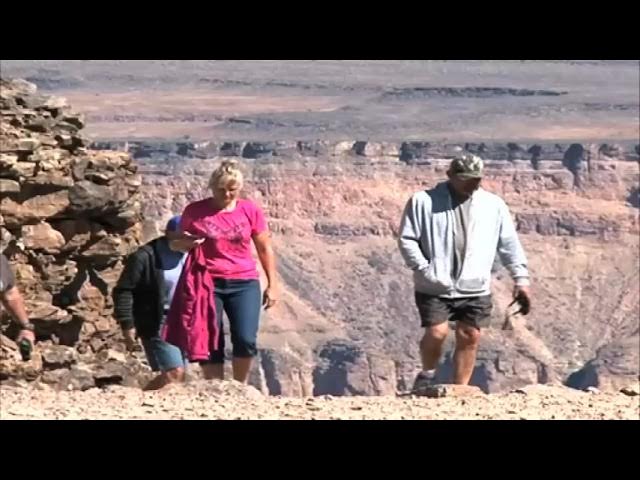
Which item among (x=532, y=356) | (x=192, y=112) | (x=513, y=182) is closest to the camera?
(x=532, y=356)

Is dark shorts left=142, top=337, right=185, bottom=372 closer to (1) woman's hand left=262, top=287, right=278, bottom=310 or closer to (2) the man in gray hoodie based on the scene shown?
(1) woman's hand left=262, top=287, right=278, bottom=310

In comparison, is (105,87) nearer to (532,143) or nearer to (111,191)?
(532,143)

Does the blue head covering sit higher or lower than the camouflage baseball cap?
Result: lower

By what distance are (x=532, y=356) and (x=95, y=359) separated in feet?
242

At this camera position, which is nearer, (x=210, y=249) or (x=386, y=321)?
(x=210, y=249)

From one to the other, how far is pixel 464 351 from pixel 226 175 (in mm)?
1620

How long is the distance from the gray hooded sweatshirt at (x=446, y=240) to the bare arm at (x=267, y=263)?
705 mm

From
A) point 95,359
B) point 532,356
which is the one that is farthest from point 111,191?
point 532,356

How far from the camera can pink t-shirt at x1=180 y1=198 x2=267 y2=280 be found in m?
10.2

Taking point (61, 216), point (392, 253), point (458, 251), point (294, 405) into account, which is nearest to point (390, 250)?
point (392, 253)

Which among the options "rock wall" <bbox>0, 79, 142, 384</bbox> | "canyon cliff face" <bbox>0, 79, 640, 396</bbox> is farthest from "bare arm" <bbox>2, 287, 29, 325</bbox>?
"canyon cliff face" <bbox>0, 79, 640, 396</bbox>

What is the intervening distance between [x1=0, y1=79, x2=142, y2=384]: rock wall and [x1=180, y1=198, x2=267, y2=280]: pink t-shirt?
376cm

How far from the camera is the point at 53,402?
9625 mm

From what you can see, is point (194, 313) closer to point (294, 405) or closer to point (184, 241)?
point (184, 241)
